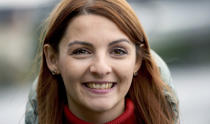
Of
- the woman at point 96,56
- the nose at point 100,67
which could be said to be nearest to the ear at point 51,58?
the woman at point 96,56

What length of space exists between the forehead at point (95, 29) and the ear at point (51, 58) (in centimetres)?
23

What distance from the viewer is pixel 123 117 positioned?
2438mm

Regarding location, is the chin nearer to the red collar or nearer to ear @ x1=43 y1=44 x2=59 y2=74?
the red collar

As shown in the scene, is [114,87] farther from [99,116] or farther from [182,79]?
[182,79]

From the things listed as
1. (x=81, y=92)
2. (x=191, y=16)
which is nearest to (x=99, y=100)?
(x=81, y=92)

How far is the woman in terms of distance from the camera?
89.4 inches

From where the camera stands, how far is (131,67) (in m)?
2.35

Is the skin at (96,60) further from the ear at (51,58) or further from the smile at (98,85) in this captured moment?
the ear at (51,58)

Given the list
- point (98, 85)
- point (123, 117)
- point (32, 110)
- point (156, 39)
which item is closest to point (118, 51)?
point (98, 85)

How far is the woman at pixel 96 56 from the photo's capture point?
89.4 inches

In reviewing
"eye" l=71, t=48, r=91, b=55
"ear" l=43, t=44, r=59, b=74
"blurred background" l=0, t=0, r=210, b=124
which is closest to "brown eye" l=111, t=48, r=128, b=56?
"eye" l=71, t=48, r=91, b=55

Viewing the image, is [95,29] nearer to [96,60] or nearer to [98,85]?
[96,60]

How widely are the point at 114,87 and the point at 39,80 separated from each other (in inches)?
22.6

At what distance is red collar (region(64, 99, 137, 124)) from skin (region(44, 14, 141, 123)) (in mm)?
113
